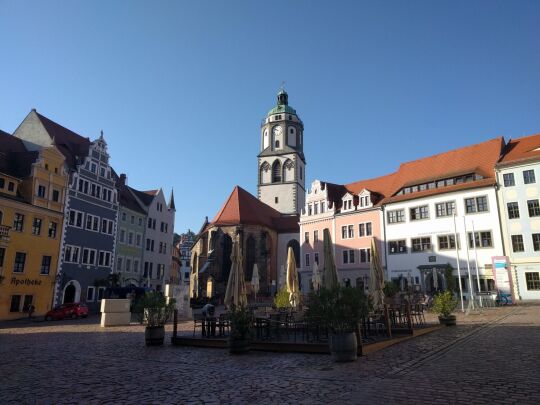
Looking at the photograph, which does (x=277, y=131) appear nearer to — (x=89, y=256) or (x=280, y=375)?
(x=89, y=256)

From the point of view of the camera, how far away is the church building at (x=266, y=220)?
52156 mm

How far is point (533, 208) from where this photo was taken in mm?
31656

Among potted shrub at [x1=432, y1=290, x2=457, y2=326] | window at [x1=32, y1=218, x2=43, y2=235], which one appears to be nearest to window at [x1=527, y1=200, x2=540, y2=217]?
potted shrub at [x1=432, y1=290, x2=457, y2=326]

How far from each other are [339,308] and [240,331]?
133 inches

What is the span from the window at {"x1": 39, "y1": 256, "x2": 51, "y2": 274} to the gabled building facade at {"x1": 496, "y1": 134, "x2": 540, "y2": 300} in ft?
119

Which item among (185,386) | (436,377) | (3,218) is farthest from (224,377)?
(3,218)

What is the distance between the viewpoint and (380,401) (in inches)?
247

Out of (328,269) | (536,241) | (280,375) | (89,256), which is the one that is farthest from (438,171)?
(280,375)

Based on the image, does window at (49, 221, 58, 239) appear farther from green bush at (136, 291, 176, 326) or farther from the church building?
green bush at (136, 291, 176, 326)

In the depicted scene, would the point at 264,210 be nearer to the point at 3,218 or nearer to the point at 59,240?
the point at 59,240

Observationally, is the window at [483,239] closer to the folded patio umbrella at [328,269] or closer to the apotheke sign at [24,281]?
the folded patio umbrella at [328,269]

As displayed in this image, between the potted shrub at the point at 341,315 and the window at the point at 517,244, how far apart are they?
2685 cm

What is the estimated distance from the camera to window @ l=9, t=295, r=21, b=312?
29545mm

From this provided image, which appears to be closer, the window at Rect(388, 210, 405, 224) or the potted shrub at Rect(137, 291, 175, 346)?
the potted shrub at Rect(137, 291, 175, 346)
